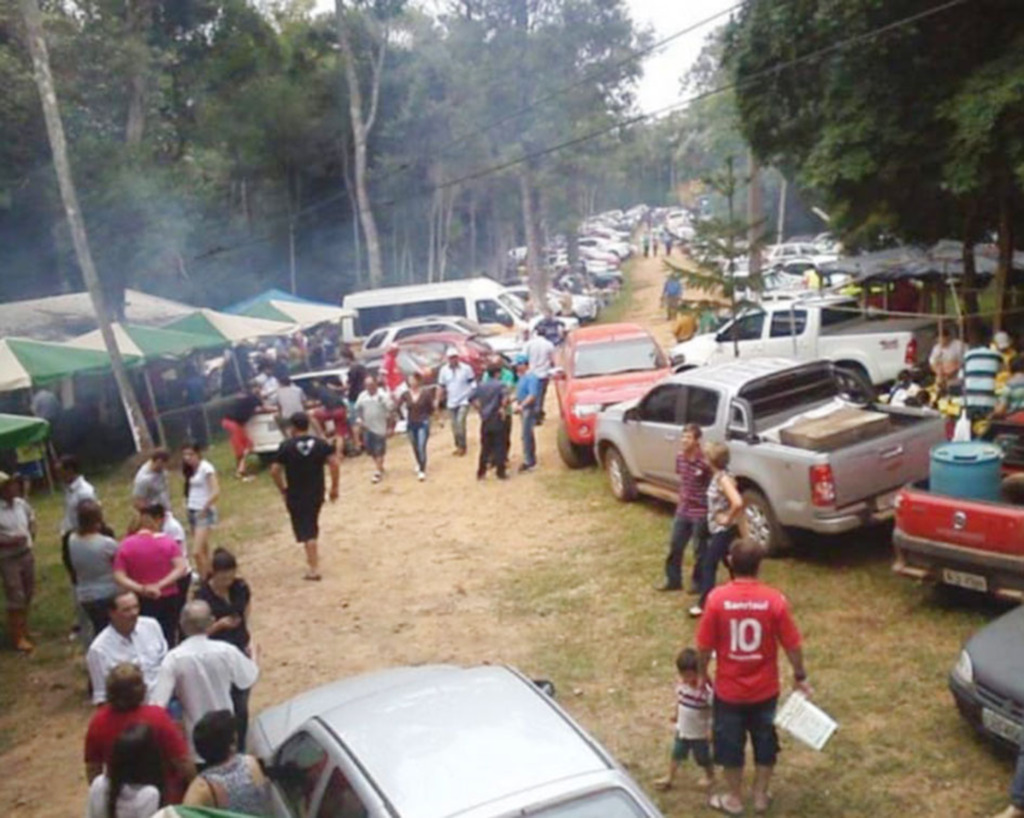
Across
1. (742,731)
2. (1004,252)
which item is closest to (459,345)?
(1004,252)

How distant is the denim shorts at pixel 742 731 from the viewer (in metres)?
5.48

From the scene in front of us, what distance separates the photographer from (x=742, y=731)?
553 cm

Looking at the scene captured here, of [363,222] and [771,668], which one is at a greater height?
[363,222]

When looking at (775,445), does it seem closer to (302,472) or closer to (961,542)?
(961,542)

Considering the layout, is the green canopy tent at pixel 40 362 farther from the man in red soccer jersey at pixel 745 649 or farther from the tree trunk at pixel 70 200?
the man in red soccer jersey at pixel 745 649

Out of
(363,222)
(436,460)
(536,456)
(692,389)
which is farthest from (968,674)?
(363,222)

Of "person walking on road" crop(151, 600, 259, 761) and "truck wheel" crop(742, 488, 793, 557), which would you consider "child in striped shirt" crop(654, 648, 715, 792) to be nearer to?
"person walking on road" crop(151, 600, 259, 761)

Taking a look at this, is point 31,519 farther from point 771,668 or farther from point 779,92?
point 779,92

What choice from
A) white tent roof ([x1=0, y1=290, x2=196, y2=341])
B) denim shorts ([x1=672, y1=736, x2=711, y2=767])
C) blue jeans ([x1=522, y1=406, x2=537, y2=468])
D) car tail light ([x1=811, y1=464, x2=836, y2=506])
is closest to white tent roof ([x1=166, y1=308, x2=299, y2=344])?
white tent roof ([x1=0, y1=290, x2=196, y2=341])

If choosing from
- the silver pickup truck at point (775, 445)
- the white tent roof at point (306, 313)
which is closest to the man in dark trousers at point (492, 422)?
the silver pickup truck at point (775, 445)

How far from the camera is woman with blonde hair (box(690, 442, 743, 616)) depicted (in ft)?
26.2

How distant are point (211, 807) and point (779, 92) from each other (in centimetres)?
1597

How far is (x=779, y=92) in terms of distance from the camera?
17.7 metres

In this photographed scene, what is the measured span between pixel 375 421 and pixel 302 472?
4886mm
